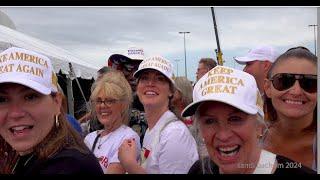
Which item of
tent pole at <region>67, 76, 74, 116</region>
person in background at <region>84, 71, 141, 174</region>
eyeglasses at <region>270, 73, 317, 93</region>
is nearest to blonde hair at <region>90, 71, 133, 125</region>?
person in background at <region>84, 71, 141, 174</region>

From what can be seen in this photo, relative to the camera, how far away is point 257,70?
1503 millimetres

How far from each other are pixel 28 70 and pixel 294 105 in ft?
2.83

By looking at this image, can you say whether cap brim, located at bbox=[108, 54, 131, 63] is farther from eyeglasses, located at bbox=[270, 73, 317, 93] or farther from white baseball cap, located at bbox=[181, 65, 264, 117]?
eyeglasses, located at bbox=[270, 73, 317, 93]

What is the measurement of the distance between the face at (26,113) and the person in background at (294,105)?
2.33 ft

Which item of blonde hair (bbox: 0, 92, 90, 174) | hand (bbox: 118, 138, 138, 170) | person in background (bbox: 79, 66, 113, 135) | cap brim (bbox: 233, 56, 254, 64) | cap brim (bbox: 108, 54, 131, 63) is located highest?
cap brim (bbox: 108, 54, 131, 63)

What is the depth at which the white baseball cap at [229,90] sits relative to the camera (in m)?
1.20

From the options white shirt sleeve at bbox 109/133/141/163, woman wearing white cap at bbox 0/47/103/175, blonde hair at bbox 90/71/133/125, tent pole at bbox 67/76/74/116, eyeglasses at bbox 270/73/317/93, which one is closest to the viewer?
woman wearing white cap at bbox 0/47/103/175

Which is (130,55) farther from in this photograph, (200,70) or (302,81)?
(302,81)

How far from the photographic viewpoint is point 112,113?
1.64 m

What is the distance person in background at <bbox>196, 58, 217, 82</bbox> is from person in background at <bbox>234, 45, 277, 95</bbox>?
81 mm

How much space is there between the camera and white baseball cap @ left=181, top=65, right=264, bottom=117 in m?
1.20

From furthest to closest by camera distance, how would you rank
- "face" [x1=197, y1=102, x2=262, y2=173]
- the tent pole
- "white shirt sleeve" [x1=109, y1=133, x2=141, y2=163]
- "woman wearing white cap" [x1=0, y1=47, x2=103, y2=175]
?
1. the tent pole
2. "white shirt sleeve" [x1=109, y1=133, x2=141, y2=163]
3. "face" [x1=197, y1=102, x2=262, y2=173]
4. "woman wearing white cap" [x1=0, y1=47, x2=103, y2=175]
